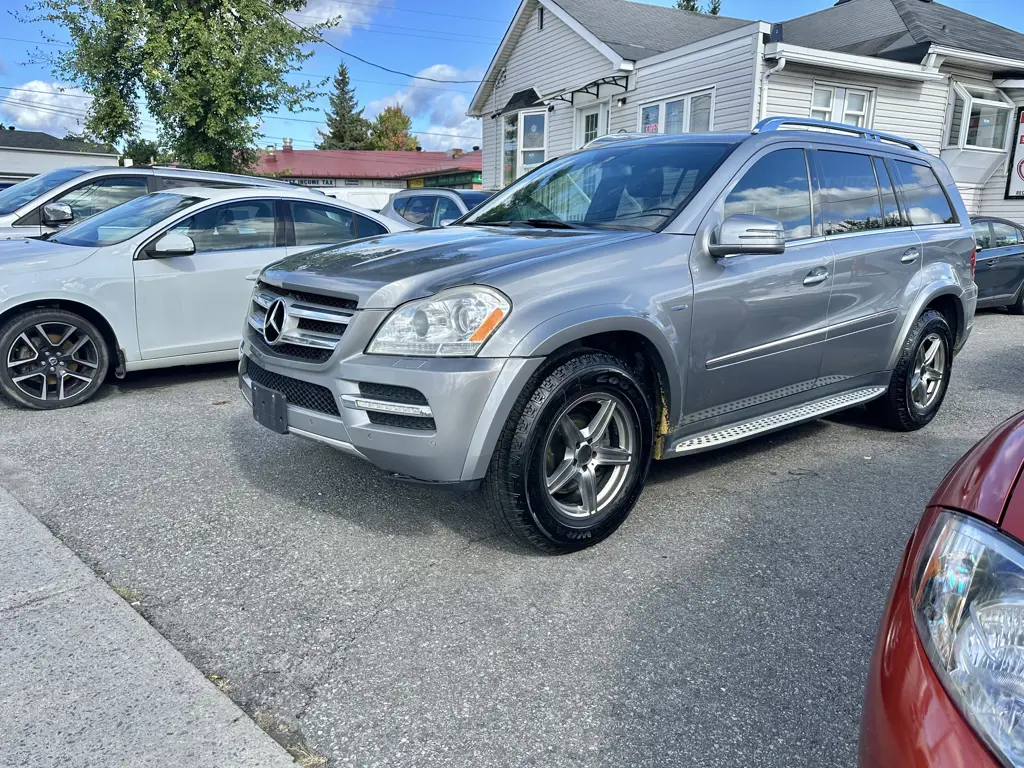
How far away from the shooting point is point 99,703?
2369mm

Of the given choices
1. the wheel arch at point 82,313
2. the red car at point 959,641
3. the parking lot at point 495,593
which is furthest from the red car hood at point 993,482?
the wheel arch at point 82,313

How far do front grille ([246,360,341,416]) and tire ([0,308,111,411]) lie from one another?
2.83 m

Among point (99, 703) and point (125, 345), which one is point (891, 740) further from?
point (125, 345)

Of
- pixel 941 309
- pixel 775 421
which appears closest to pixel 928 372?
pixel 941 309

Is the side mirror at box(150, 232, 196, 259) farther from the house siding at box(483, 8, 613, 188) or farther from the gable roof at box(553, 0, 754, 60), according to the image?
the gable roof at box(553, 0, 754, 60)

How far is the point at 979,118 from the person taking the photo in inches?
674

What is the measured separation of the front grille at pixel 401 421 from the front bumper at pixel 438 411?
1 centimetres

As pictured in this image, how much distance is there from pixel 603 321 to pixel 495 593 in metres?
1.14

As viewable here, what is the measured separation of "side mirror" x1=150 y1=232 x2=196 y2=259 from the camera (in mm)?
5828

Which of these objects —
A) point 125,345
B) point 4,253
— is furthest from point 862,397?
point 4,253

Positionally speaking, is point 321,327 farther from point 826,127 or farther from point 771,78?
point 771,78

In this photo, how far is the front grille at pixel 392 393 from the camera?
2.92 meters

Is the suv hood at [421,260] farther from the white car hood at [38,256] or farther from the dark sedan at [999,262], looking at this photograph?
the dark sedan at [999,262]

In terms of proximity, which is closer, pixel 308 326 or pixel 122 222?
pixel 308 326
